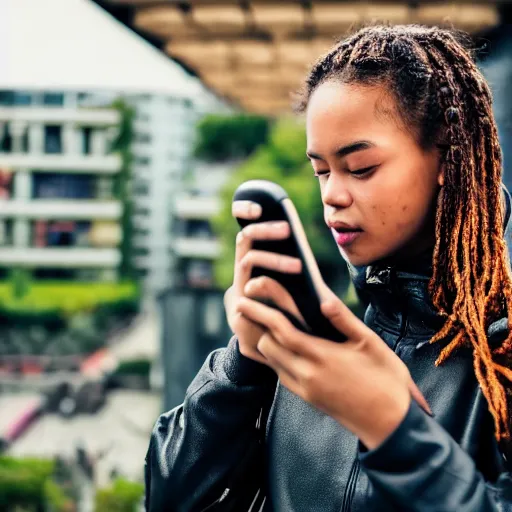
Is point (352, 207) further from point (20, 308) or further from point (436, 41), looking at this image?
point (20, 308)

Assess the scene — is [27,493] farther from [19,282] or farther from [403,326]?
[19,282]

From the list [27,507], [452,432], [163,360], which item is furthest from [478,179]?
[27,507]

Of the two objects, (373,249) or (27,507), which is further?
(27,507)

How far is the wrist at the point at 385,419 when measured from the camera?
81 centimetres

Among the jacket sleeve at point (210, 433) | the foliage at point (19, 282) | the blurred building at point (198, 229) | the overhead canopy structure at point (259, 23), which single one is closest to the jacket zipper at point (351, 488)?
the jacket sleeve at point (210, 433)

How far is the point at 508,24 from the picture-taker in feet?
18.1

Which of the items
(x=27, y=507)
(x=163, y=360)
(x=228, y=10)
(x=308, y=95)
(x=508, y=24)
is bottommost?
(x=27, y=507)

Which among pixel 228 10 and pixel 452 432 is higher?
pixel 228 10

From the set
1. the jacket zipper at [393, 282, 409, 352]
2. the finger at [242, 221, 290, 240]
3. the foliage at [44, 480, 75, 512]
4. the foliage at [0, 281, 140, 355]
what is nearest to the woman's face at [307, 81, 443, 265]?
the jacket zipper at [393, 282, 409, 352]

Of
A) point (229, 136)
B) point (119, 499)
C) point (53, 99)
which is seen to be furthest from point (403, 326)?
point (53, 99)

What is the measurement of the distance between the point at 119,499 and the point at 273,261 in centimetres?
1264

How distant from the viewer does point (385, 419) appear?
0.81m

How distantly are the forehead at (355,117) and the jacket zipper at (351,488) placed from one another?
19.1 inches

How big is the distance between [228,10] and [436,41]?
5.86 m
